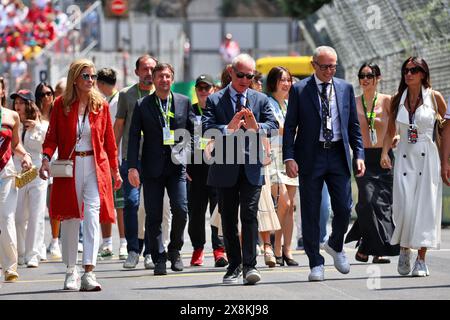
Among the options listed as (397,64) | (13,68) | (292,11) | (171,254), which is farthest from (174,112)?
(292,11)

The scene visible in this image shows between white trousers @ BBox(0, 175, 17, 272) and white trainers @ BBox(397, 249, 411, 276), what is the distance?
334 centimetres

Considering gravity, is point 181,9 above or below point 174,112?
above

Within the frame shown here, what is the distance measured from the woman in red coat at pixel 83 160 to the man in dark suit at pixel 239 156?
871 millimetres

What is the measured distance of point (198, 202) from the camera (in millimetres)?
13773

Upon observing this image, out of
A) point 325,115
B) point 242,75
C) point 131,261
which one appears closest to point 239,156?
point 242,75

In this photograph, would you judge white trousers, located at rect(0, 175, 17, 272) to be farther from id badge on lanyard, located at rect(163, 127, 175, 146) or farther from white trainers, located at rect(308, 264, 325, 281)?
white trainers, located at rect(308, 264, 325, 281)

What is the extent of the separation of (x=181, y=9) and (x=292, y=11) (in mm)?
27954

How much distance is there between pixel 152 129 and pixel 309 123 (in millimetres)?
1766

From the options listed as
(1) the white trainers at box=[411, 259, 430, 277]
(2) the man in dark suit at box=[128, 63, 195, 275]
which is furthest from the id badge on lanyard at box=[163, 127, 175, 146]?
(1) the white trainers at box=[411, 259, 430, 277]

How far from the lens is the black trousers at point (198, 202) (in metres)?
13.7

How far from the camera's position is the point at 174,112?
12.5 meters

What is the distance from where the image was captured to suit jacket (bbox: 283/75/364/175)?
11297 millimetres
